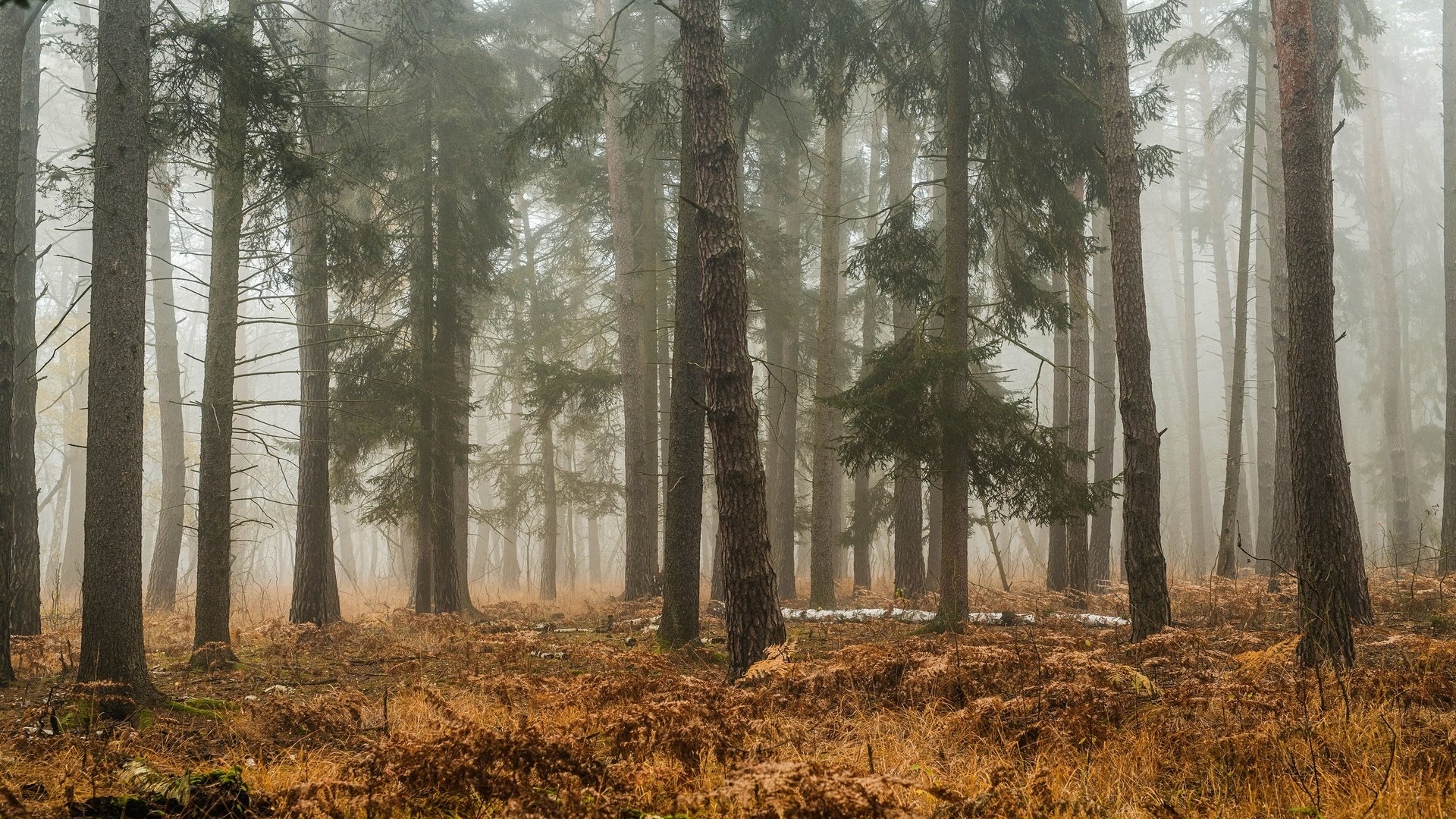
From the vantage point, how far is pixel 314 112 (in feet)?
34.2

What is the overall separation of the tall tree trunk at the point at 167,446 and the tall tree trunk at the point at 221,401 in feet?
27.1

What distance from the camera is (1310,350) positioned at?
615 centimetres

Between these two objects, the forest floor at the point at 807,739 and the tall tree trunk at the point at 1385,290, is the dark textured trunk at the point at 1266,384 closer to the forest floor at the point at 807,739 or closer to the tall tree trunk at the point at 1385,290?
the tall tree trunk at the point at 1385,290

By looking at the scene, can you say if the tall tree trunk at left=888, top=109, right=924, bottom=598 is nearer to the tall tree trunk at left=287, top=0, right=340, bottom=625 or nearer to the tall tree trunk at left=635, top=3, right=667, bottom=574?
the tall tree trunk at left=635, top=3, right=667, bottom=574

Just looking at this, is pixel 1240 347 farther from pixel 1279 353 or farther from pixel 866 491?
pixel 866 491

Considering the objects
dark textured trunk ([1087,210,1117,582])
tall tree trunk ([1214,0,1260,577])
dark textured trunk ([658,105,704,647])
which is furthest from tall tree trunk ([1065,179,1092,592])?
dark textured trunk ([658,105,704,647])

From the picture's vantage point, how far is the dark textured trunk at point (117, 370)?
5832mm

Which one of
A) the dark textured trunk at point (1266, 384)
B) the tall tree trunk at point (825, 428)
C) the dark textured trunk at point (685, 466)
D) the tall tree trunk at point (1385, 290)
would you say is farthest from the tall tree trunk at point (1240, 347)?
the dark textured trunk at point (685, 466)

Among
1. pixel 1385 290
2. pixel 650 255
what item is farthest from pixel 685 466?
pixel 1385 290

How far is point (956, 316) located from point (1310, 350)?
3944mm

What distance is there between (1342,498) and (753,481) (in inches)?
235

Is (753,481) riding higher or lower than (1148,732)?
higher

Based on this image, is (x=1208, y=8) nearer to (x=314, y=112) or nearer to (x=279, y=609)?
(x=314, y=112)

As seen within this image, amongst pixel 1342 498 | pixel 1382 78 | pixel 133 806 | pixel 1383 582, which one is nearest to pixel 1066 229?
pixel 1342 498
